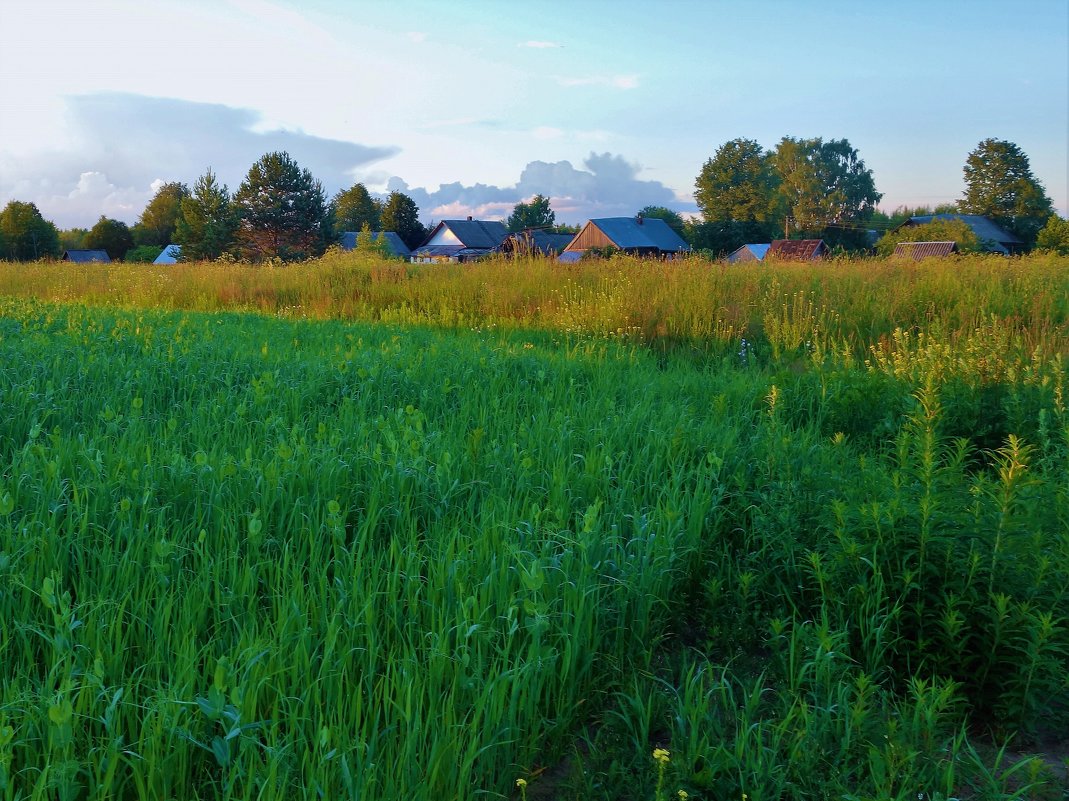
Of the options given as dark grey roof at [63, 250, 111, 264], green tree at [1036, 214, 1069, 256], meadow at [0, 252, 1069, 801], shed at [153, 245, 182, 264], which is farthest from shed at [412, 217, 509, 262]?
meadow at [0, 252, 1069, 801]

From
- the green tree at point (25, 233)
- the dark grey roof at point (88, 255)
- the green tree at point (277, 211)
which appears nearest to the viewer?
the green tree at point (277, 211)

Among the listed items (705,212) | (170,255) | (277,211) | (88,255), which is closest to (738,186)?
(705,212)

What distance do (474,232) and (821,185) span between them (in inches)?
1513

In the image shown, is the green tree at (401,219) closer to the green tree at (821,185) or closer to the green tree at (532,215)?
the green tree at (532,215)

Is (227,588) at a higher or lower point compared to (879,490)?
lower

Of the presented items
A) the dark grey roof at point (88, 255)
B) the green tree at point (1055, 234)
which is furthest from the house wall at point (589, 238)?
the dark grey roof at point (88, 255)

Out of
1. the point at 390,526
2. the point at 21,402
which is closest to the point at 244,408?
the point at 21,402

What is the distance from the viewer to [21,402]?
4.70 m

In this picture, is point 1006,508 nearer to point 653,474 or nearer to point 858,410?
point 653,474

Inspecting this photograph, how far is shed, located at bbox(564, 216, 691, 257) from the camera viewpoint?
187 feet

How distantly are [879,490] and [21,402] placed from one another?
5.03 metres

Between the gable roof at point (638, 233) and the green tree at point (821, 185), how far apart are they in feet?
77.8

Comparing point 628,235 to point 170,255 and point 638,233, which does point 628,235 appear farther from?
point 170,255

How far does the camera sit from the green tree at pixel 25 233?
64.2 metres
